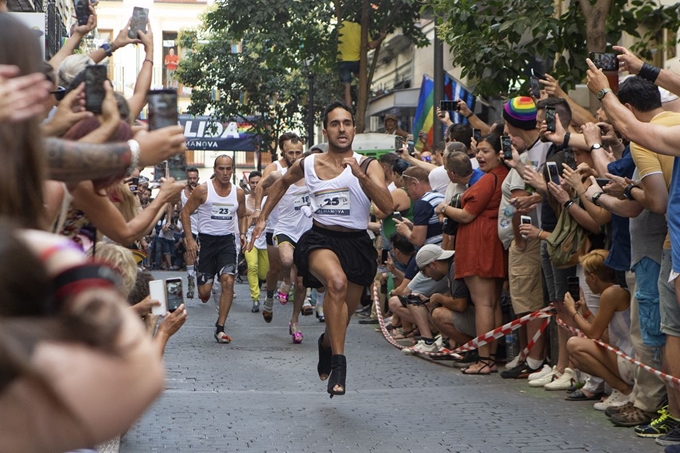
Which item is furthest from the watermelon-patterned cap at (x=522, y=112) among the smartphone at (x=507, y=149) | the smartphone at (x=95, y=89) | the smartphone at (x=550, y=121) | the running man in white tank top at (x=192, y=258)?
the smartphone at (x=95, y=89)

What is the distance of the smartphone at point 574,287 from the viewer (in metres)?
8.72

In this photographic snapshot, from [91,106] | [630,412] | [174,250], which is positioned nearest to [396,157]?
[630,412]

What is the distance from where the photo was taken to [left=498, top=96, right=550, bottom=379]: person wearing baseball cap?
1015 cm

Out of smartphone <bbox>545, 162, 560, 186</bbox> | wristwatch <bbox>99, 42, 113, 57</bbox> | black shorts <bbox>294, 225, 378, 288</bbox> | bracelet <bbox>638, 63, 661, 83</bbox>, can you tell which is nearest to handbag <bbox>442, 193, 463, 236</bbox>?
smartphone <bbox>545, 162, 560, 186</bbox>

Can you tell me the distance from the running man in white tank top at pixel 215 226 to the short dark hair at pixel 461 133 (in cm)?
348

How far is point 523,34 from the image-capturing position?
12.1 metres

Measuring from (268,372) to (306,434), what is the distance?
3333 mm

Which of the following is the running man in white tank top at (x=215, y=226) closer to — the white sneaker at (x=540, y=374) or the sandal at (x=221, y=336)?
the sandal at (x=221, y=336)

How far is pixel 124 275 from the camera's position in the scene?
5.07m

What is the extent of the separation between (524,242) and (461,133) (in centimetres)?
263

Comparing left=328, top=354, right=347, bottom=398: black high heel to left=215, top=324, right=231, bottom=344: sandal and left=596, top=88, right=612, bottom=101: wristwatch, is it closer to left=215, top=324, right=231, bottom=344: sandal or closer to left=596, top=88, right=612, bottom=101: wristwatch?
left=596, top=88, right=612, bottom=101: wristwatch

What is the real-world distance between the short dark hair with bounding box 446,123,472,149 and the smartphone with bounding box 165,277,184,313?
7.05 m

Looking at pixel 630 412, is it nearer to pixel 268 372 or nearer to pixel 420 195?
pixel 268 372

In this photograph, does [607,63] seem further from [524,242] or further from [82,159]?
[82,159]
